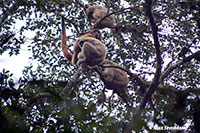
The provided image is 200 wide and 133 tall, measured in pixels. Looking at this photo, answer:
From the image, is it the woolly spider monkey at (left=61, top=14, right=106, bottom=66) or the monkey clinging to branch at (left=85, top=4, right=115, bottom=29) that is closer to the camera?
the woolly spider monkey at (left=61, top=14, right=106, bottom=66)

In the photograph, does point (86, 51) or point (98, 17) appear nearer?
point (86, 51)

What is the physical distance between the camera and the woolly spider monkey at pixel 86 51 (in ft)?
24.6

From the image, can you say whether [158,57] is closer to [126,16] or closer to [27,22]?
[126,16]

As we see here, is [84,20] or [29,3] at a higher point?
[84,20]

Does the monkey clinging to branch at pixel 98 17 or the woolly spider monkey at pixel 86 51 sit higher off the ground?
the monkey clinging to branch at pixel 98 17

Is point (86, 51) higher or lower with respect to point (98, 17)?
lower

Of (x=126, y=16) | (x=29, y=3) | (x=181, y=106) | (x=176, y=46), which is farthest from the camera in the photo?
(x=126, y=16)

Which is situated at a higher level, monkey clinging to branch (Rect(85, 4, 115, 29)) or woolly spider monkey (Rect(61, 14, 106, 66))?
monkey clinging to branch (Rect(85, 4, 115, 29))

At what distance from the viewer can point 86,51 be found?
7516 millimetres

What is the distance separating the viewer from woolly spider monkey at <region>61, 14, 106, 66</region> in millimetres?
7512

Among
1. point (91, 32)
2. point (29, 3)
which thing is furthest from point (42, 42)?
point (29, 3)

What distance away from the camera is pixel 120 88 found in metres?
8.07

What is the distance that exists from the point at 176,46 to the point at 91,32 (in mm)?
2911

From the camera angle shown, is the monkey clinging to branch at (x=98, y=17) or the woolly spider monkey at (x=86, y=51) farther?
the monkey clinging to branch at (x=98, y=17)
